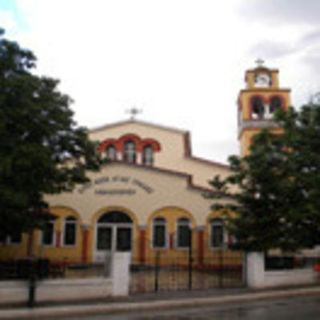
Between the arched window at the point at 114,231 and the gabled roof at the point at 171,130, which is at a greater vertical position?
the gabled roof at the point at 171,130

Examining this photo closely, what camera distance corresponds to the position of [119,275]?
12133 millimetres

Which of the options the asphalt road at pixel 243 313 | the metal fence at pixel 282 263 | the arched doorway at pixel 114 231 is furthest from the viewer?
the arched doorway at pixel 114 231

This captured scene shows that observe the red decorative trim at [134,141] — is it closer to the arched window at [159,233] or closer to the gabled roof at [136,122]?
the gabled roof at [136,122]

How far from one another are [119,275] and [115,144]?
16128 millimetres

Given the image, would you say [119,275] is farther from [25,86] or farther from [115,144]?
[115,144]

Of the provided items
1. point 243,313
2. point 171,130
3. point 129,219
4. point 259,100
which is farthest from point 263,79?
point 243,313

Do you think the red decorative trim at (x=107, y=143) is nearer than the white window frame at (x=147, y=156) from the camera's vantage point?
No

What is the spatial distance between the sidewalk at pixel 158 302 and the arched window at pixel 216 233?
281 inches

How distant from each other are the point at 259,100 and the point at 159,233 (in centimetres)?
1668

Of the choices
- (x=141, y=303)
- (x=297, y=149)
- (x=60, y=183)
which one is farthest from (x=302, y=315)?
(x=60, y=183)

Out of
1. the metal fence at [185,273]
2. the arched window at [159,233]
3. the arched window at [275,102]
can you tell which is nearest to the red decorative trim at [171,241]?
the arched window at [159,233]

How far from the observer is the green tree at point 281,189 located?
1447 cm

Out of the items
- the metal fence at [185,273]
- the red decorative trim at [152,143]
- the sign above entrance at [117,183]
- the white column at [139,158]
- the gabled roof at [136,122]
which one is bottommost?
the metal fence at [185,273]

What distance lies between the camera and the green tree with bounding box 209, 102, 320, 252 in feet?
47.5
